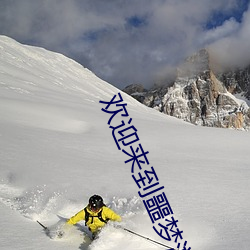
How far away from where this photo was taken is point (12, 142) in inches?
424

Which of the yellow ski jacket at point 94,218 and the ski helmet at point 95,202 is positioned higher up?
the ski helmet at point 95,202

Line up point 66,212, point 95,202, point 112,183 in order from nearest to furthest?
point 95,202 → point 66,212 → point 112,183

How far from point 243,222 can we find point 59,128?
1078 centimetres

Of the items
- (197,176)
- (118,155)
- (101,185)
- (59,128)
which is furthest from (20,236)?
(59,128)

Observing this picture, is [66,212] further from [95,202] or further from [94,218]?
[95,202]

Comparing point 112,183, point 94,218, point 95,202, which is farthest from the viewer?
point 112,183

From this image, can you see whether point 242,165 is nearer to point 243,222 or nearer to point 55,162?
point 243,222

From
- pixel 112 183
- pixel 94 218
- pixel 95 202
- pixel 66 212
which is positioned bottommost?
pixel 94 218

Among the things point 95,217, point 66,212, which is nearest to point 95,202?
point 95,217

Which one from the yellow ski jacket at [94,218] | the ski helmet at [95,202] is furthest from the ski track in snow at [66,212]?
the ski helmet at [95,202]

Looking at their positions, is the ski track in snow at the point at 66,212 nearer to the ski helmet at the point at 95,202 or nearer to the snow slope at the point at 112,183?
the snow slope at the point at 112,183

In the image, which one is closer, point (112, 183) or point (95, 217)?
point (95, 217)

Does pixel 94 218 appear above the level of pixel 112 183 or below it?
below

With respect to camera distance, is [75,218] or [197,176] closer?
[75,218]
